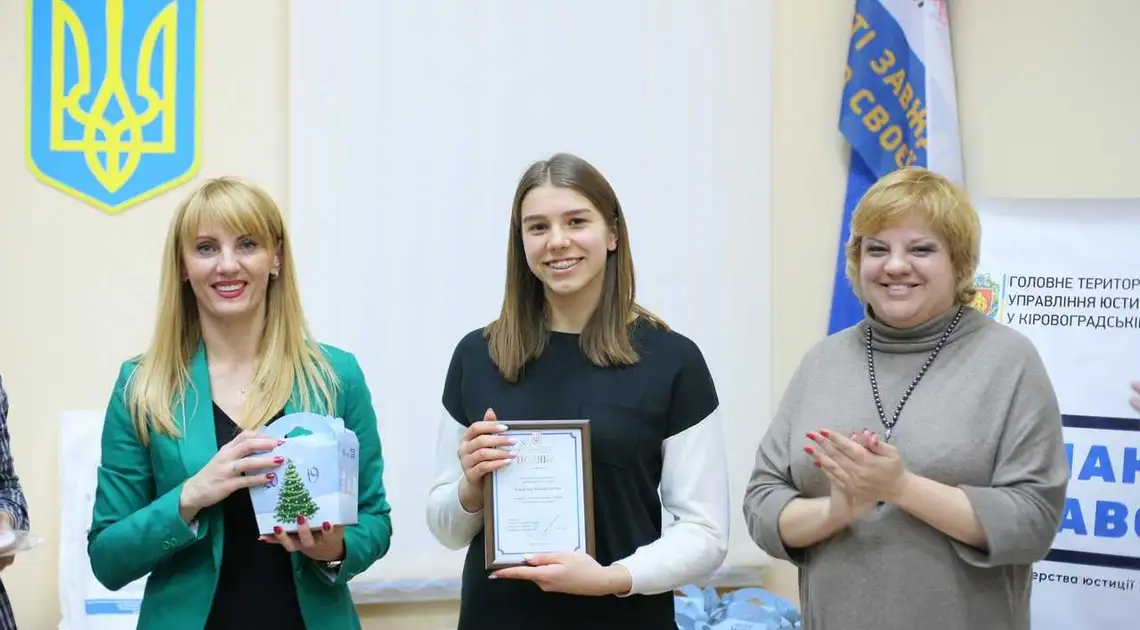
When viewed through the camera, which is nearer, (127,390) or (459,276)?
(127,390)

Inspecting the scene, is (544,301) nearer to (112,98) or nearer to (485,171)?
(485,171)

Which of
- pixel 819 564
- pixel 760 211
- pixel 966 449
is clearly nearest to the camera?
pixel 966 449

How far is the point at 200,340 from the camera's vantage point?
213 centimetres

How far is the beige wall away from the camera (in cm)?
354

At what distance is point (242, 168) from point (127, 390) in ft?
5.78

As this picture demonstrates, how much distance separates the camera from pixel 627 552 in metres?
2.06

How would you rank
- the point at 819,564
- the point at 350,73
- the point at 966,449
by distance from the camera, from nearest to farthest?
the point at 966,449
the point at 819,564
the point at 350,73

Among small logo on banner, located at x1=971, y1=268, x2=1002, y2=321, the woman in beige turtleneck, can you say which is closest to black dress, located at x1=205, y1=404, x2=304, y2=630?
the woman in beige turtleneck

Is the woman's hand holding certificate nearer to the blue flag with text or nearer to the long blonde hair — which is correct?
the long blonde hair

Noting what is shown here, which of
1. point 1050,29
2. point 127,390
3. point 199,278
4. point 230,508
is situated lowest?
point 230,508

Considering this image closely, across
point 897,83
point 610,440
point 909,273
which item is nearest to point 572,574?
point 610,440

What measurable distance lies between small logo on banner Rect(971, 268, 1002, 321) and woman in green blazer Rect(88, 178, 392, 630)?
1.96 m

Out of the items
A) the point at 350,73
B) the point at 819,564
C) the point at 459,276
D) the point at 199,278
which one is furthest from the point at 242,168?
the point at 819,564

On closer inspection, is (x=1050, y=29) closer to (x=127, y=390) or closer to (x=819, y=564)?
(x=819, y=564)
